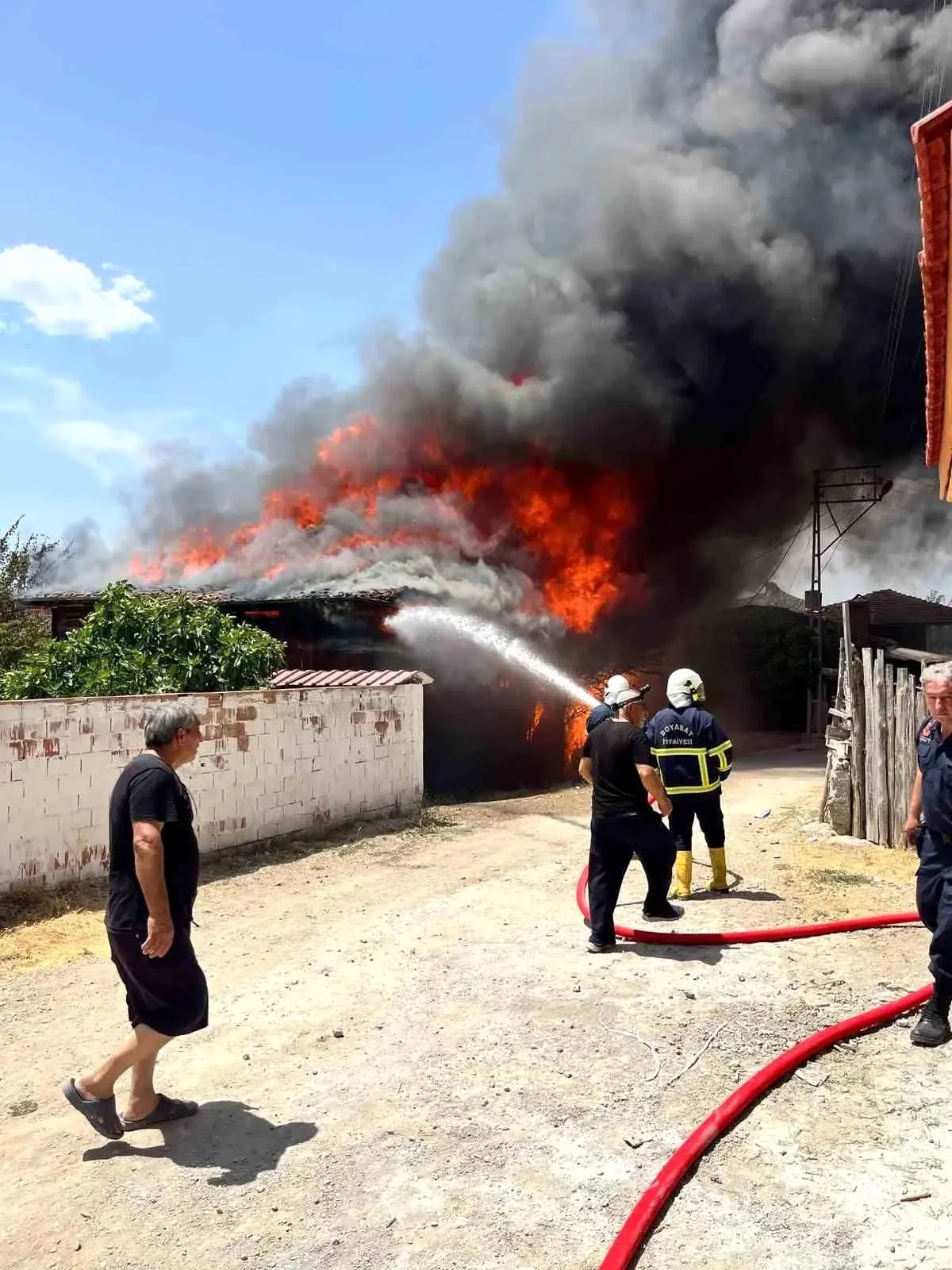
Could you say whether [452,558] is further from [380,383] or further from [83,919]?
[83,919]

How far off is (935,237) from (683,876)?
616 centimetres

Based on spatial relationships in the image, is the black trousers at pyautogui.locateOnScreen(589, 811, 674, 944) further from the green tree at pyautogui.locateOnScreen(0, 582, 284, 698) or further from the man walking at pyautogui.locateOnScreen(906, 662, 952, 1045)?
the green tree at pyautogui.locateOnScreen(0, 582, 284, 698)

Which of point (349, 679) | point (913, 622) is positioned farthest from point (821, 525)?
point (349, 679)

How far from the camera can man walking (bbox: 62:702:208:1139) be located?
138 inches

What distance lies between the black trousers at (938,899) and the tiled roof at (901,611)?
28593 millimetres

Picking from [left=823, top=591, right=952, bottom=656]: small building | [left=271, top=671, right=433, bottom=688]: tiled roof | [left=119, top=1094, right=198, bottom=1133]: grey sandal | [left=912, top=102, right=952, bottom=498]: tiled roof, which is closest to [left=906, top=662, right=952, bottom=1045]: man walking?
[left=119, top=1094, right=198, bottom=1133]: grey sandal

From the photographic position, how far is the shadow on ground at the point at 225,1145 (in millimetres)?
3465

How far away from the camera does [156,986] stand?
142 inches

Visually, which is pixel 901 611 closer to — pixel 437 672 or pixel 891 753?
pixel 437 672

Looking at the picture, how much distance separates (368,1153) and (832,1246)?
166 cm

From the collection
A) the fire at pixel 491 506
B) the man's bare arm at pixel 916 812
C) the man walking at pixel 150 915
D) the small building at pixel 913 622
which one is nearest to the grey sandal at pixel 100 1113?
the man walking at pixel 150 915

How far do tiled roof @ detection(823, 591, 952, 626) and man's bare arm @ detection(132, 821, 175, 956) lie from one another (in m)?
30.8

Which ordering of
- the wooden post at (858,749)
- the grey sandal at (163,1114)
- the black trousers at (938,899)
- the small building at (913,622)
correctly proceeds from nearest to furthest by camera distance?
the grey sandal at (163,1114) → the black trousers at (938,899) → the wooden post at (858,749) → the small building at (913,622)

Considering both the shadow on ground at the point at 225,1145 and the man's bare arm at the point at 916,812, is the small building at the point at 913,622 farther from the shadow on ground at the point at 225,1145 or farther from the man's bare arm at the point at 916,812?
the shadow on ground at the point at 225,1145
